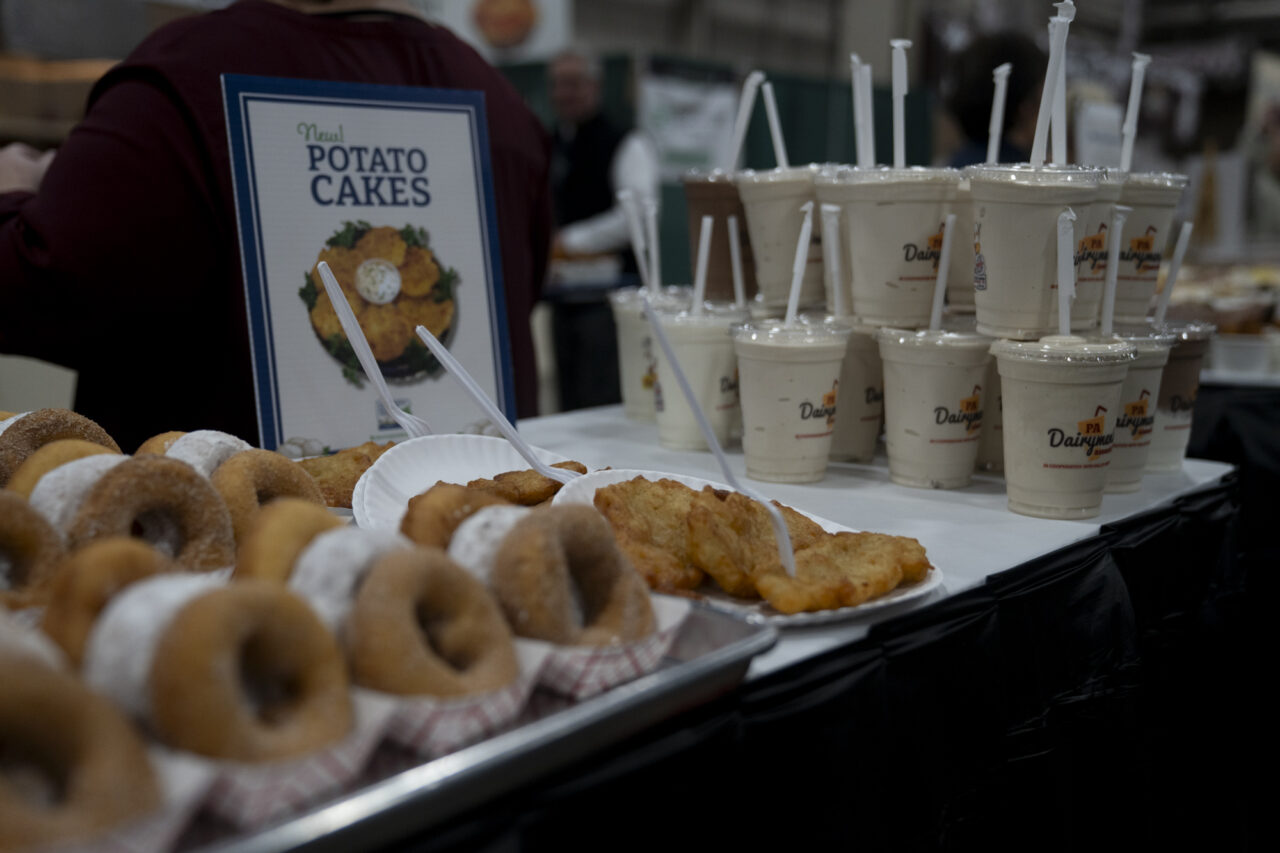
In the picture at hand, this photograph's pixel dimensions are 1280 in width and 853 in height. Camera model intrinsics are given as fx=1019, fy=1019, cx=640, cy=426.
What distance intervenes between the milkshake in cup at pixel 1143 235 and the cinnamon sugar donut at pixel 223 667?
1710 mm

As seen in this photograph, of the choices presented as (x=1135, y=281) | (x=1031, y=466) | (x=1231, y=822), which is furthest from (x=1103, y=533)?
(x=1231, y=822)

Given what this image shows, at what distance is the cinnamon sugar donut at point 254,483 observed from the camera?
43.6 inches

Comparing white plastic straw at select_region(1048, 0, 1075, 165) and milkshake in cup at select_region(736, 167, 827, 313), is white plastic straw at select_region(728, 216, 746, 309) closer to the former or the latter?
milkshake in cup at select_region(736, 167, 827, 313)

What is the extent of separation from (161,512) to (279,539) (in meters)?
0.22

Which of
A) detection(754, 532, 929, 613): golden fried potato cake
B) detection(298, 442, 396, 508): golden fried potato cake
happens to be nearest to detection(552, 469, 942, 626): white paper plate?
A: detection(754, 532, 929, 613): golden fried potato cake

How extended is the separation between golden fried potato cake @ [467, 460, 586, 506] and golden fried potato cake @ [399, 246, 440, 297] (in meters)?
0.54

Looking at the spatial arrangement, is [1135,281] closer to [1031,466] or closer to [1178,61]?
[1031,466]

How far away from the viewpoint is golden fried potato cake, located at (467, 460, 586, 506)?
4.56ft

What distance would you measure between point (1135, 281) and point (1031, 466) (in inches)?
22.0

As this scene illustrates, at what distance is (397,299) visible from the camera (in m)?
1.84

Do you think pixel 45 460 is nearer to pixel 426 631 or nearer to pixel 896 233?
pixel 426 631

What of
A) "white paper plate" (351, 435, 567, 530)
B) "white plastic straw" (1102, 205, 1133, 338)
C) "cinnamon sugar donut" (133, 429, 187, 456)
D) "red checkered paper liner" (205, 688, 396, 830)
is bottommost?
"white paper plate" (351, 435, 567, 530)

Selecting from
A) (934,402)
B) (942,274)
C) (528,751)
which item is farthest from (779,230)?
(528,751)

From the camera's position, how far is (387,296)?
1.82 m
